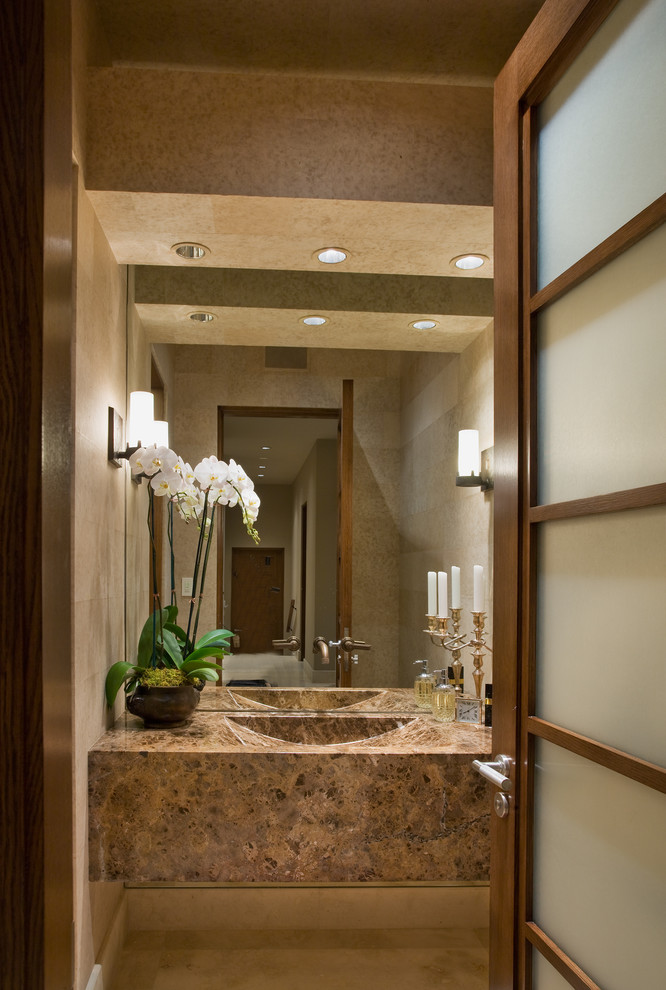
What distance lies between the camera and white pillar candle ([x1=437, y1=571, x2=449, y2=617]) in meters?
2.38

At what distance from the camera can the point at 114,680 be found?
6.86ft

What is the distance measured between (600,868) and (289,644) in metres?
1.53

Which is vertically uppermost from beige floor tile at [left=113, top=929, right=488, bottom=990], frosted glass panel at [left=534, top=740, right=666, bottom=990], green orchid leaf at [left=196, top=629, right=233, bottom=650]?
green orchid leaf at [left=196, top=629, right=233, bottom=650]

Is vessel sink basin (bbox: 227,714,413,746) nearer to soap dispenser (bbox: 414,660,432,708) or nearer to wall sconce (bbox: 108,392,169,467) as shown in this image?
soap dispenser (bbox: 414,660,432,708)

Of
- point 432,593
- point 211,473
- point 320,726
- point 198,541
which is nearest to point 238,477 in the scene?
point 211,473

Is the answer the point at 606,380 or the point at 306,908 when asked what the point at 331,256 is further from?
the point at 306,908

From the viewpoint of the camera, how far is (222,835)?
1872mm

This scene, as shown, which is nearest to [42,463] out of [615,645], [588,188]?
[615,645]

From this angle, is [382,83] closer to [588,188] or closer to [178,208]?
[178,208]

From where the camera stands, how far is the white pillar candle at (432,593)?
2.39 m

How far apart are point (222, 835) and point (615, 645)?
1.32 metres

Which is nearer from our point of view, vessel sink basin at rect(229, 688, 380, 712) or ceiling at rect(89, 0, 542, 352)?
ceiling at rect(89, 0, 542, 352)

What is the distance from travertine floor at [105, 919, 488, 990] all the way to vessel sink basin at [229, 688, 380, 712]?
74 centimetres

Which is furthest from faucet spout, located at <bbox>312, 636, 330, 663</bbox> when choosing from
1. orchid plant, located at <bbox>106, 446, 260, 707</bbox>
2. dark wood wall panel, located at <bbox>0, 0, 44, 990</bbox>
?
dark wood wall panel, located at <bbox>0, 0, 44, 990</bbox>
